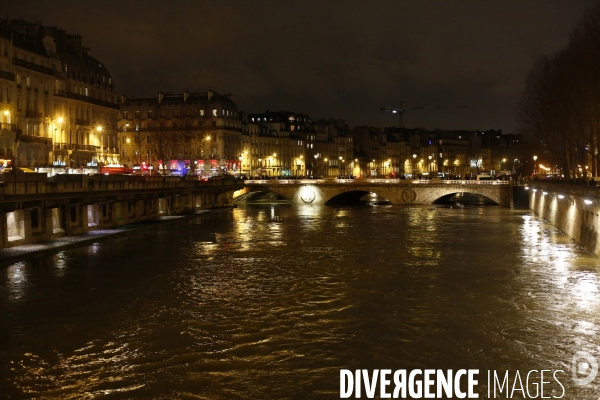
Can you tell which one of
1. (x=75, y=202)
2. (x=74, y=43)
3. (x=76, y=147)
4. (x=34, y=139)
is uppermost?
(x=74, y=43)

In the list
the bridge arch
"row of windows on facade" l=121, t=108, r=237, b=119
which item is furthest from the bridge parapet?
"row of windows on facade" l=121, t=108, r=237, b=119

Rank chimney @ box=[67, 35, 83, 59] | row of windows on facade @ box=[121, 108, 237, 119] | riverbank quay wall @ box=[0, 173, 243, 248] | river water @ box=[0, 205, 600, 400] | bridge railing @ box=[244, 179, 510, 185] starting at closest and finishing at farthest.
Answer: river water @ box=[0, 205, 600, 400]
riverbank quay wall @ box=[0, 173, 243, 248]
chimney @ box=[67, 35, 83, 59]
bridge railing @ box=[244, 179, 510, 185]
row of windows on facade @ box=[121, 108, 237, 119]

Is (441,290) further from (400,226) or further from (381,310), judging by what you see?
(400,226)

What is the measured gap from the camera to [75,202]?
48000mm

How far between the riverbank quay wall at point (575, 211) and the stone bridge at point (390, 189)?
74.0ft

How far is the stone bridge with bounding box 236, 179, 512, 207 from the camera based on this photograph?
92438 mm

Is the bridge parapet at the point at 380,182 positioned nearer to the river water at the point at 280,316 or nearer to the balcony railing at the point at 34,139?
the balcony railing at the point at 34,139

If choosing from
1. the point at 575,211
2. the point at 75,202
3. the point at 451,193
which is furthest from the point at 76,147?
the point at 575,211

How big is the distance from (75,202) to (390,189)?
57.3 meters

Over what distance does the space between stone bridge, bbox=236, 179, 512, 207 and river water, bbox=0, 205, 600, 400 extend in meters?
45.5

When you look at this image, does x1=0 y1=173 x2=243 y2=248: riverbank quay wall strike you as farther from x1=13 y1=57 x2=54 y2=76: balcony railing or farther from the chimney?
the chimney

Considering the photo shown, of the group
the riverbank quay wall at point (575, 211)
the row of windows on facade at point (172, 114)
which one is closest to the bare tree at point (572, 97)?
the riverbank quay wall at point (575, 211)

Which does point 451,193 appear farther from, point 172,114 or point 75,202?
point 75,202

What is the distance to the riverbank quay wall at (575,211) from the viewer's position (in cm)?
3891
